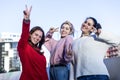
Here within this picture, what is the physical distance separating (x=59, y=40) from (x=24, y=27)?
0.67 meters

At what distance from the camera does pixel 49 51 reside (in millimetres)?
3541

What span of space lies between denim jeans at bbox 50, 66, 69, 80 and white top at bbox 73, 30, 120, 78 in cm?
28

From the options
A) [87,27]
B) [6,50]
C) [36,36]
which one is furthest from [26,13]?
[6,50]

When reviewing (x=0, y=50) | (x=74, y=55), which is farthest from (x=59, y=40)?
(x=0, y=50)

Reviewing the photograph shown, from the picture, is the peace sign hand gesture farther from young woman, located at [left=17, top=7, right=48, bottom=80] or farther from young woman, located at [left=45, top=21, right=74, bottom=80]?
young woman, located at [left=45, top=21, right=74, bottom=80]

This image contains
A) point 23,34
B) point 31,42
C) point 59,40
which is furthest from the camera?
point 59,40

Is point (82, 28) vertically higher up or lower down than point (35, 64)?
higher up

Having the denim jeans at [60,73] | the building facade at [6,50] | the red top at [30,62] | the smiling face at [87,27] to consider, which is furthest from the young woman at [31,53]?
the building facade at [6,50]

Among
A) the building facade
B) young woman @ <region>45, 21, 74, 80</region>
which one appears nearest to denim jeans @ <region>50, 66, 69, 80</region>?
young woman @ <region>45, 21, 74, 80</region>

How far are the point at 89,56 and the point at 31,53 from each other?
1.62ft

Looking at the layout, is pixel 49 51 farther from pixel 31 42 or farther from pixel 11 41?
pixel 11 41

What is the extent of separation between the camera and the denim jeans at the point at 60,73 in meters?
3.24

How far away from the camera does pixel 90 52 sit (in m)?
2.90

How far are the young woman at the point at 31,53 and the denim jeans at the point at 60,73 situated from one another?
0.26 metres
